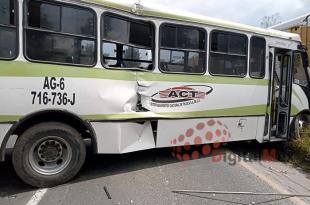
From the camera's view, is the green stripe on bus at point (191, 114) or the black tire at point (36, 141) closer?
the black tire at point (36, 141)

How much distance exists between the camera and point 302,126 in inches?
352

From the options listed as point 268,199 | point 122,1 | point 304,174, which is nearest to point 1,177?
point 122,1

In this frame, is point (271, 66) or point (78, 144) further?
point (271, 66)

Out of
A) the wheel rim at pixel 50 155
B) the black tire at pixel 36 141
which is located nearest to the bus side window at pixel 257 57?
the black tire at pixel 36 141

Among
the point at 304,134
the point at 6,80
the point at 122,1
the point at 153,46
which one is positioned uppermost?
the point at 122,1

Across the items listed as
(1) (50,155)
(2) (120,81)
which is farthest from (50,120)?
(2) (120,81)

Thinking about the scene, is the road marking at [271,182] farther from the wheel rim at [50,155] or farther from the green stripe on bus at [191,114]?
the wheel rim at [50,155]

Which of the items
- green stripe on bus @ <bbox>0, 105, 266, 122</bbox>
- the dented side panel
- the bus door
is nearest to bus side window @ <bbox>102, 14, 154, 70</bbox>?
green stripe on bus @ <bbox>0, 105, 266, 122</bbox>

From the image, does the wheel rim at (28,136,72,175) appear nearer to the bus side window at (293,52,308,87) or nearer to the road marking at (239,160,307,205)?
the road marking at (239,160,307,205)

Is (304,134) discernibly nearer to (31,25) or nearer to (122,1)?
(122,1)

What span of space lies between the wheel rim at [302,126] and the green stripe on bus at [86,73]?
7.64 feet

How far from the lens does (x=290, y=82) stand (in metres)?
8.48

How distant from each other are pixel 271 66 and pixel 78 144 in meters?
4.57

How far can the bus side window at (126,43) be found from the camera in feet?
19.6
